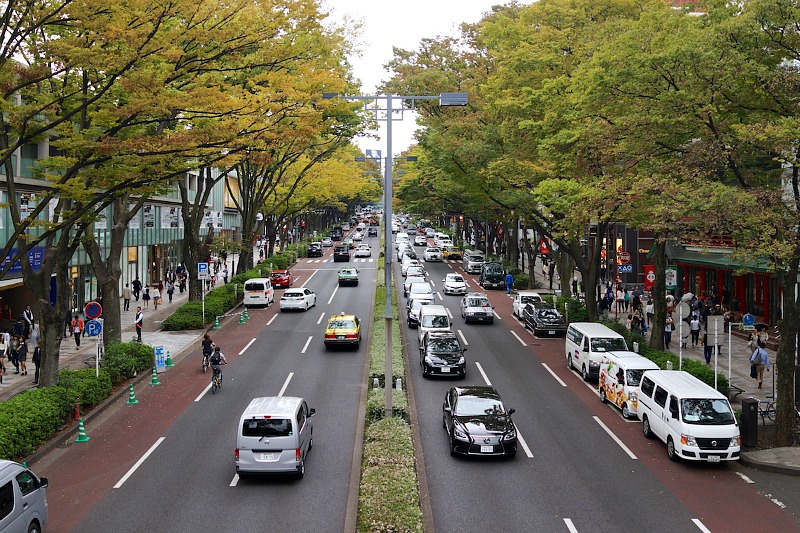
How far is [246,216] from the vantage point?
157ft

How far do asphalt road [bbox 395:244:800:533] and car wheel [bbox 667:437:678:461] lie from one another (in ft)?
0.55

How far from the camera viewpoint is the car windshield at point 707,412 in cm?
1694

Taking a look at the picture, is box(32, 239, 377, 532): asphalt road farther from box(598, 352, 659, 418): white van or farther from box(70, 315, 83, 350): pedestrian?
box(598, 352, 659, 418): white van

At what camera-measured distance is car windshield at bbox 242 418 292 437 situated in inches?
603

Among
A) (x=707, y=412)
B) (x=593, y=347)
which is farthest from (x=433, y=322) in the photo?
(x=707, y=412)

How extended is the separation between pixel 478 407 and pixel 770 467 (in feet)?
23.0

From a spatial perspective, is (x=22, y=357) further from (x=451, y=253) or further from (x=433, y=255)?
(x=451, y=253)

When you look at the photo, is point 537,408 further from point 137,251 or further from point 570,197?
point 137,251

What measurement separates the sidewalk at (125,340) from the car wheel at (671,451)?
19.5m

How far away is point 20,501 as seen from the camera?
11562 mm

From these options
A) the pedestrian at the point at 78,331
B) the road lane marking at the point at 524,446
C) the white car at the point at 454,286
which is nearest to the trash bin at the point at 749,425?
the road lane marking at the point at 524,446

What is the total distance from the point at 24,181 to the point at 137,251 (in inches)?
712

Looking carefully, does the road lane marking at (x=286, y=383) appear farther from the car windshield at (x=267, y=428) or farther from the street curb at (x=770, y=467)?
the street curb at (x=770, y=467)

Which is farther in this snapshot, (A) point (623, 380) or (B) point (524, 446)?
(A) point (623, 380)
